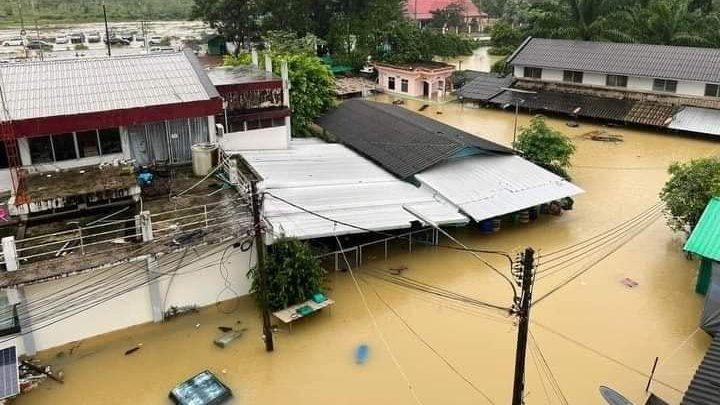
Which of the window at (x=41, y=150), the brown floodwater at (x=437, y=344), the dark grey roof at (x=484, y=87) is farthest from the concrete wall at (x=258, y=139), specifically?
the dark grey roof at (x=484, y=87)

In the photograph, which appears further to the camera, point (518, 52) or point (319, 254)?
point (518, 52)

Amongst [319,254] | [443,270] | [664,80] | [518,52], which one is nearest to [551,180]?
[443,270]

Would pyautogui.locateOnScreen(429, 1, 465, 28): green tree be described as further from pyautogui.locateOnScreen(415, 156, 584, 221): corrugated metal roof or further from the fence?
the fence

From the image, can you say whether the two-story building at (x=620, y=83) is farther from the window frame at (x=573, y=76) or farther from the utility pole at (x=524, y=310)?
the utility pole at (x=524, y=310)

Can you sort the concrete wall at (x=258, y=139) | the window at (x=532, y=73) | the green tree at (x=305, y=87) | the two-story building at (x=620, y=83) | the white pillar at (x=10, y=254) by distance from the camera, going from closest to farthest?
1. the white pillar at (x=10, y=254)
2. the concrete wall at (x=258, y=139)
3. the green tree at (x=305, y=87)
4. the two-story building at (x=620, y=83)
5. the window at (x=532, y=73)

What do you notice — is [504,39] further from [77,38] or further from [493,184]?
[77,38]

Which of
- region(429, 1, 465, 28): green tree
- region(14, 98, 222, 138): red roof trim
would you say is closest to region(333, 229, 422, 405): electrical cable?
region(14, 98, 222, 138): red roof trim

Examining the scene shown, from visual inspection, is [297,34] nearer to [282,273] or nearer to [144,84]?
[144,84]
